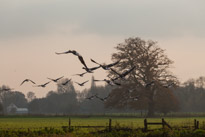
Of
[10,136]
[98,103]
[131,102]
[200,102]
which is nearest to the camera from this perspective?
[10,136]

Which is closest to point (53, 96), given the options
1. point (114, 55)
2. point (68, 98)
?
point (68, 98)

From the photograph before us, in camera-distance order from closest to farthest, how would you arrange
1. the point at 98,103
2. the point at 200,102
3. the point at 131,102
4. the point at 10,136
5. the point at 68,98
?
the point at 10,136, the point at 131,102, the point at 200,102, the point at 98,103, the point at 68,98

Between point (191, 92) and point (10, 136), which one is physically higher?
point (191, 92)

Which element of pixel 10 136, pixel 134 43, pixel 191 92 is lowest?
pixel 10 136

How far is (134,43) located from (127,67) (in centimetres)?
562

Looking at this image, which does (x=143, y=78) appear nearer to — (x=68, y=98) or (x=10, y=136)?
(x=10, y=136)

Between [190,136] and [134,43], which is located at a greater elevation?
[134,43]

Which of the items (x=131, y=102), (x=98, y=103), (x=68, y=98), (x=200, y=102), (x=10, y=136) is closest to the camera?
(x=10, y=136)

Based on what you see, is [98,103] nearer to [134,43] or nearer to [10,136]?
[134,43]

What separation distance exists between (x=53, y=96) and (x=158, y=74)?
10354 centimetres

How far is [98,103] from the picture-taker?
6073 inches

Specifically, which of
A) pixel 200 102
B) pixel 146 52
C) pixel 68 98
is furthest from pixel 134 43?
pixel 68 98

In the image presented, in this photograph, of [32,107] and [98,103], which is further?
[32,107]

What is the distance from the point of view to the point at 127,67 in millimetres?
87438
